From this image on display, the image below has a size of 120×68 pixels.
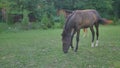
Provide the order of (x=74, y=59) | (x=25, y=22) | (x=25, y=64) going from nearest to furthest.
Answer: (x=25, y=64) → (x=74, y=59) → (x=25, y=22)

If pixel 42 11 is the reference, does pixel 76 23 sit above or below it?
above

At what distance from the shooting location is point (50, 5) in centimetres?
2731

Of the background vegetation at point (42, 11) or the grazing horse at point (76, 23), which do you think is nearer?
the grazing horse at point (76, 23)

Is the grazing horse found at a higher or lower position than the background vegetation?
higher

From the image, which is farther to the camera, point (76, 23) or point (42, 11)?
point (42, 11)

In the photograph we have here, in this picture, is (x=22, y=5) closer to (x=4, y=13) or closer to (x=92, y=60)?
(x=4, y=13)

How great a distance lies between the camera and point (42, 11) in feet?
84.2

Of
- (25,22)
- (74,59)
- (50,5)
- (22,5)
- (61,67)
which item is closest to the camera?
(61,67)

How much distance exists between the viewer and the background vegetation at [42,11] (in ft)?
74.3

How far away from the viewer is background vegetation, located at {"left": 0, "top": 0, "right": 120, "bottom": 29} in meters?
22.6

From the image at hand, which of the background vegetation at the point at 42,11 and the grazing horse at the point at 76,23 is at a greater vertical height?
the grazing horse at the point at 76,23

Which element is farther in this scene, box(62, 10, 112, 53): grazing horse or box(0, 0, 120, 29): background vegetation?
box(0, 0, 120, 29): background vegetation

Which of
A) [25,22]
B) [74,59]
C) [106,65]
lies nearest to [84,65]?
[106,65]

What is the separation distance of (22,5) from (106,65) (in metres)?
19.6
